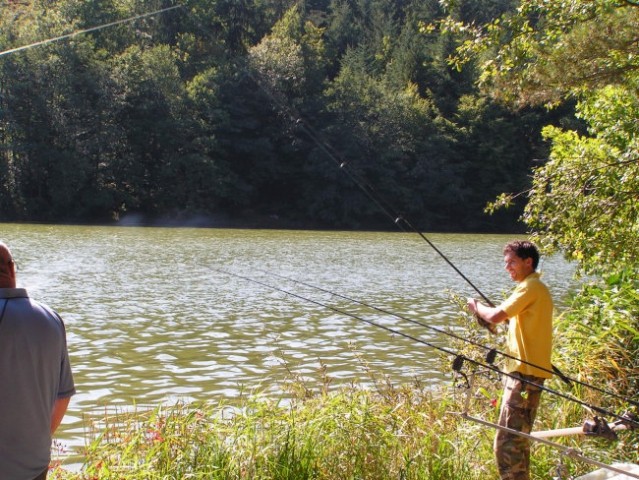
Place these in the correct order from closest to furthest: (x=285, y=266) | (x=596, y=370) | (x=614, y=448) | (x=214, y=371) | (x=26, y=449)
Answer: (x=26, y=449) → (x=614, y=448) → (x=596, y=370) → (x=214, y=371) → (x=285, y=266)

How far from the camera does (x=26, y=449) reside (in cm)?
294

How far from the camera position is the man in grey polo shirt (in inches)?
114

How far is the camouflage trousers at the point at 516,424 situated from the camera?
15.2ft

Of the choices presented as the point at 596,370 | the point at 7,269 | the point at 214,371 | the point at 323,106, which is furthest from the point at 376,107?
the point at 7,269

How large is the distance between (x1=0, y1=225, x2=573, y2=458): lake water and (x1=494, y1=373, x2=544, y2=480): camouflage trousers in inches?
33.6

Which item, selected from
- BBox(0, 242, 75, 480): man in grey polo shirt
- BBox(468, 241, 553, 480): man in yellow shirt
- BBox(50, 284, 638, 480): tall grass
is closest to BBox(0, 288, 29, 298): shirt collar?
BBox(0, 242, 75, 480): man in grey polo shirt

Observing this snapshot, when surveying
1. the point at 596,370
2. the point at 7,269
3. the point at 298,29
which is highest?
the point at 298,29

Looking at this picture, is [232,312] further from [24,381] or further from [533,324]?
[24,381]

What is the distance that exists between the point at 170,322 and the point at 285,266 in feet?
34.2

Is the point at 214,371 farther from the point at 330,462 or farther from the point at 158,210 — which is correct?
the point at 158,210

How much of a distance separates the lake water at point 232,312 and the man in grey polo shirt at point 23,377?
211 centimetres

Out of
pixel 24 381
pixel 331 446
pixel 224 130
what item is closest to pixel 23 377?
pixel 24 381

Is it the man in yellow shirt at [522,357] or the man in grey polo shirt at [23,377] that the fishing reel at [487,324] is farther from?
the man in grey polo shirt at [23,377]

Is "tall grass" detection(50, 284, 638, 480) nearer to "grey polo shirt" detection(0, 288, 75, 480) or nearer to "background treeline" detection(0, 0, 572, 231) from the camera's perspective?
"grey polo shirt" detection(0, 288, 75, 480)
